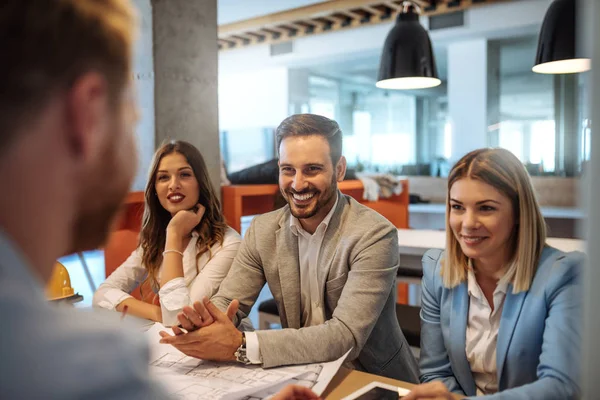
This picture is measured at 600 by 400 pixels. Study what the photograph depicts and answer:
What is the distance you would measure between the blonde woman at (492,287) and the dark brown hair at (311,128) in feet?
1.36

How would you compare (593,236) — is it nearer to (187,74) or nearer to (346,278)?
(346,278)

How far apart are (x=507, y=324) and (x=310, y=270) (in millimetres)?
582

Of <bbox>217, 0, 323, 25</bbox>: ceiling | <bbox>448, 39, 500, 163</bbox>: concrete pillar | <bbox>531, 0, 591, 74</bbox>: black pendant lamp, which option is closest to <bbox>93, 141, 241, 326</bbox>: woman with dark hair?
<bbox>531, 0, 591, 74</bbox>: black pendant lamp

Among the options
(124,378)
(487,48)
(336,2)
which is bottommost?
(124,378)

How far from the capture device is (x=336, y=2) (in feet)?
17.9

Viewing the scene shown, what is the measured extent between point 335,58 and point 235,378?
5.90 metres

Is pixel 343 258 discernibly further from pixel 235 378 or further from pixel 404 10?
pixel 404 10

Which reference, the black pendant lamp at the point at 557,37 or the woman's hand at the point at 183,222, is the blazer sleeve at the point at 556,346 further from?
the black pendant lamp at the point at 557,37

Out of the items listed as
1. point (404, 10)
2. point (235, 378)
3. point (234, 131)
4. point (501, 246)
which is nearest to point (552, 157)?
point (404, 10)

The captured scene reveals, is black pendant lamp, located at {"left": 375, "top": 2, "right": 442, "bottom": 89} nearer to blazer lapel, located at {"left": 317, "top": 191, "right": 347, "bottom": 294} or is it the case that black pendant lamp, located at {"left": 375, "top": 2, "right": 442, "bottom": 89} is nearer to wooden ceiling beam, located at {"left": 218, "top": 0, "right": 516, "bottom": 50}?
blazer lapel, located at {"left": 317, "top": 191, "right": 347, "bottom": 294}

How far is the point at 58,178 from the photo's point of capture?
0.38m

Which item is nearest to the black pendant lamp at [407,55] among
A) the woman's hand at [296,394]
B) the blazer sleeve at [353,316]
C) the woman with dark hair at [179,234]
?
the woman with dark hair at [179,234]

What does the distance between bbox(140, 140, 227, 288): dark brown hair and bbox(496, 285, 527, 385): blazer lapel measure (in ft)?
3.21

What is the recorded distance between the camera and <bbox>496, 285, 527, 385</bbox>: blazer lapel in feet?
4.09
